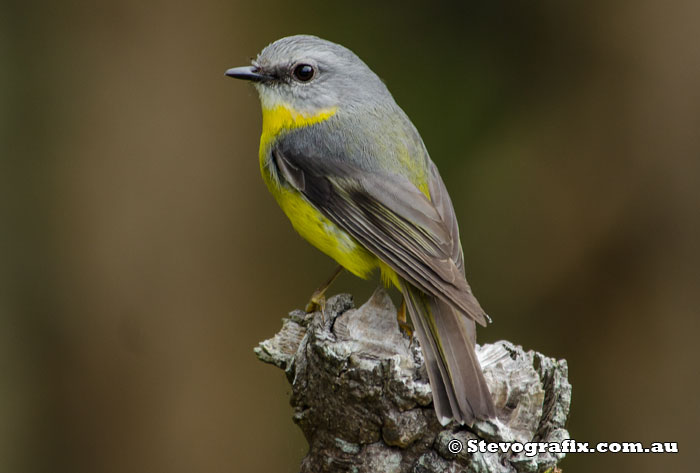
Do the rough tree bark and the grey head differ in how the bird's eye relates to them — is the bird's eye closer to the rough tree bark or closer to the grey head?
the grey head

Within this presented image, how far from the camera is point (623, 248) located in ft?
17.4

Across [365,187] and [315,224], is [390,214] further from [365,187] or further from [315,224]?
[315,224]

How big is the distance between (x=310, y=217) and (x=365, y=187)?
1.08ft

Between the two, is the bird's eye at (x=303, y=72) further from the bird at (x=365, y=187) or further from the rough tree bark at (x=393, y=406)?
the rough tree bark at (x=393, y=406)

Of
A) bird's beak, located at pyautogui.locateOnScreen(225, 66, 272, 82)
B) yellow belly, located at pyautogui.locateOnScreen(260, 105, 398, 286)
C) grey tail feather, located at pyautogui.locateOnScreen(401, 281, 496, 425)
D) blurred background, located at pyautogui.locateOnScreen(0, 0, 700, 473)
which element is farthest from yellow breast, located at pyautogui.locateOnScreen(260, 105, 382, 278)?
blurred background, located at pyautogui.locateOnScreen(0, 0, 700, 473)

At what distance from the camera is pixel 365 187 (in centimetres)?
399

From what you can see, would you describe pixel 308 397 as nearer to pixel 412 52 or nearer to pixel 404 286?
pixel 404 286

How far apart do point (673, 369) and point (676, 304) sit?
415 mm

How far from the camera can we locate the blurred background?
17.3 ft

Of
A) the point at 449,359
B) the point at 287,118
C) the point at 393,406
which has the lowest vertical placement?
the point at 393,406

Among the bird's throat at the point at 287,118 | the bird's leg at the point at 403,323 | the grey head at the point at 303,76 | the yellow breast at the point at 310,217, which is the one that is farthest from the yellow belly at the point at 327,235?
the grey head at the point at 303,76

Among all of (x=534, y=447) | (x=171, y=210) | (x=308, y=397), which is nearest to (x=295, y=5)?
(x=171, y=210)

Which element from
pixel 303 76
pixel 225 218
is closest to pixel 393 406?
pixel 303 76

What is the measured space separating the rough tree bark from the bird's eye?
60.7 inches
